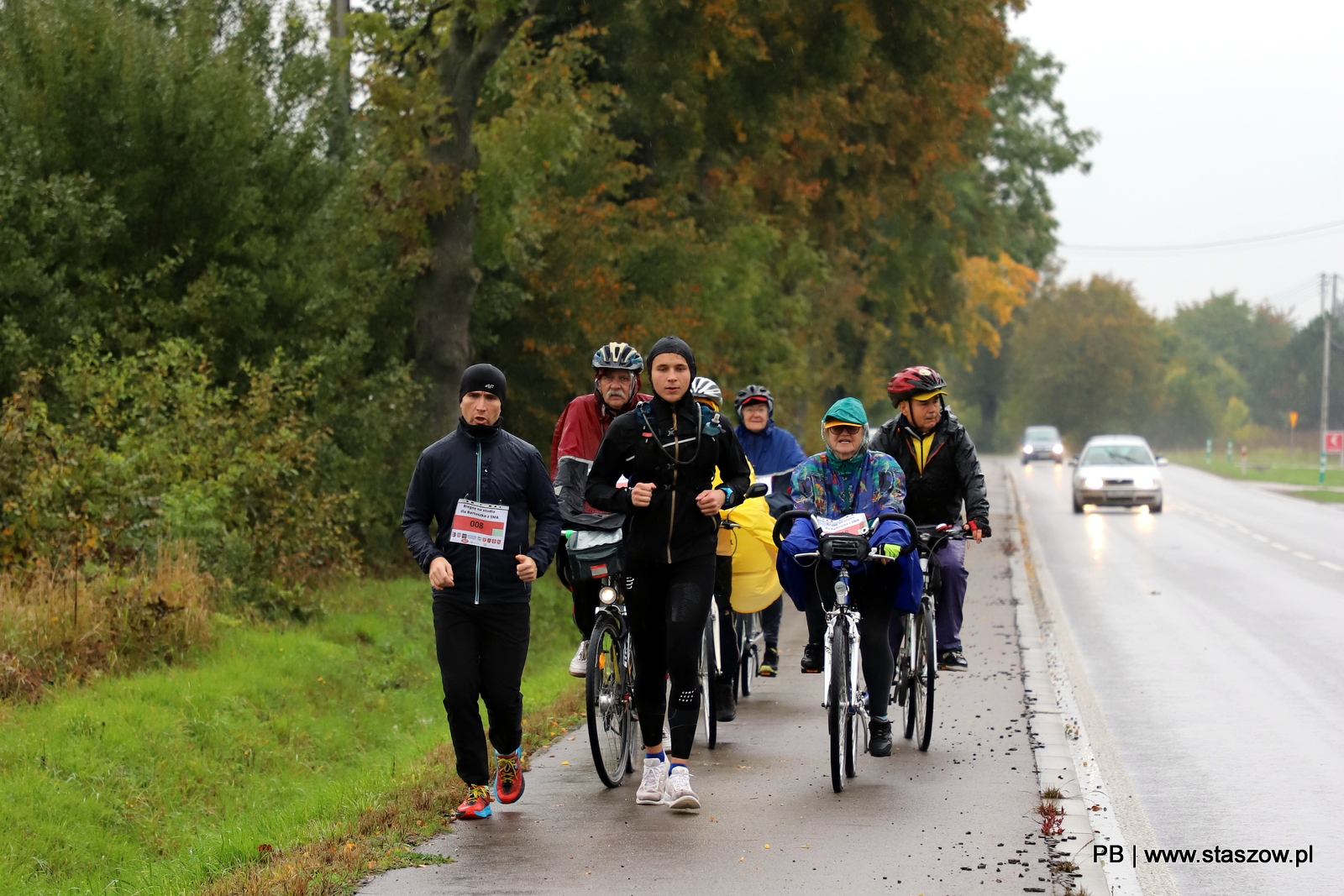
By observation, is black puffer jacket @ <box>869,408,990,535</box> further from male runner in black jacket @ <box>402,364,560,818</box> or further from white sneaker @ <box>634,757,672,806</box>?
male runner in black jacket @ <box>402,364,560,818</box>

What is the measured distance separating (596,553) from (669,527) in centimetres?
84

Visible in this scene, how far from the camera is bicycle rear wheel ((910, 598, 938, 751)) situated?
8594 mm

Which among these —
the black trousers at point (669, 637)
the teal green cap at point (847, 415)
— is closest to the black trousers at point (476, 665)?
the black trousers at point (669, 637)

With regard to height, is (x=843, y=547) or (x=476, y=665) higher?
(x=843, y=547)

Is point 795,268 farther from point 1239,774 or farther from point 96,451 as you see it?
point 1239,774

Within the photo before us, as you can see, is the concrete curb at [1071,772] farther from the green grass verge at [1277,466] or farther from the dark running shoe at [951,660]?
the green grass verge at [1277,466]

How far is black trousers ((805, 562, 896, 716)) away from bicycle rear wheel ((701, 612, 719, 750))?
1035 mm

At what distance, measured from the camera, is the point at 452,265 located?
61.5 ft

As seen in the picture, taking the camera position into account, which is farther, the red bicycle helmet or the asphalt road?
the red bicycle helmet

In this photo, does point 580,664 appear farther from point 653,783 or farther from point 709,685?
point 653,783

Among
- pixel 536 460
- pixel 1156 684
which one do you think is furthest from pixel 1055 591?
pixel 536 460

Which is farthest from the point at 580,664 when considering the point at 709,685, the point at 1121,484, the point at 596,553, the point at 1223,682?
the point at 1121,484
